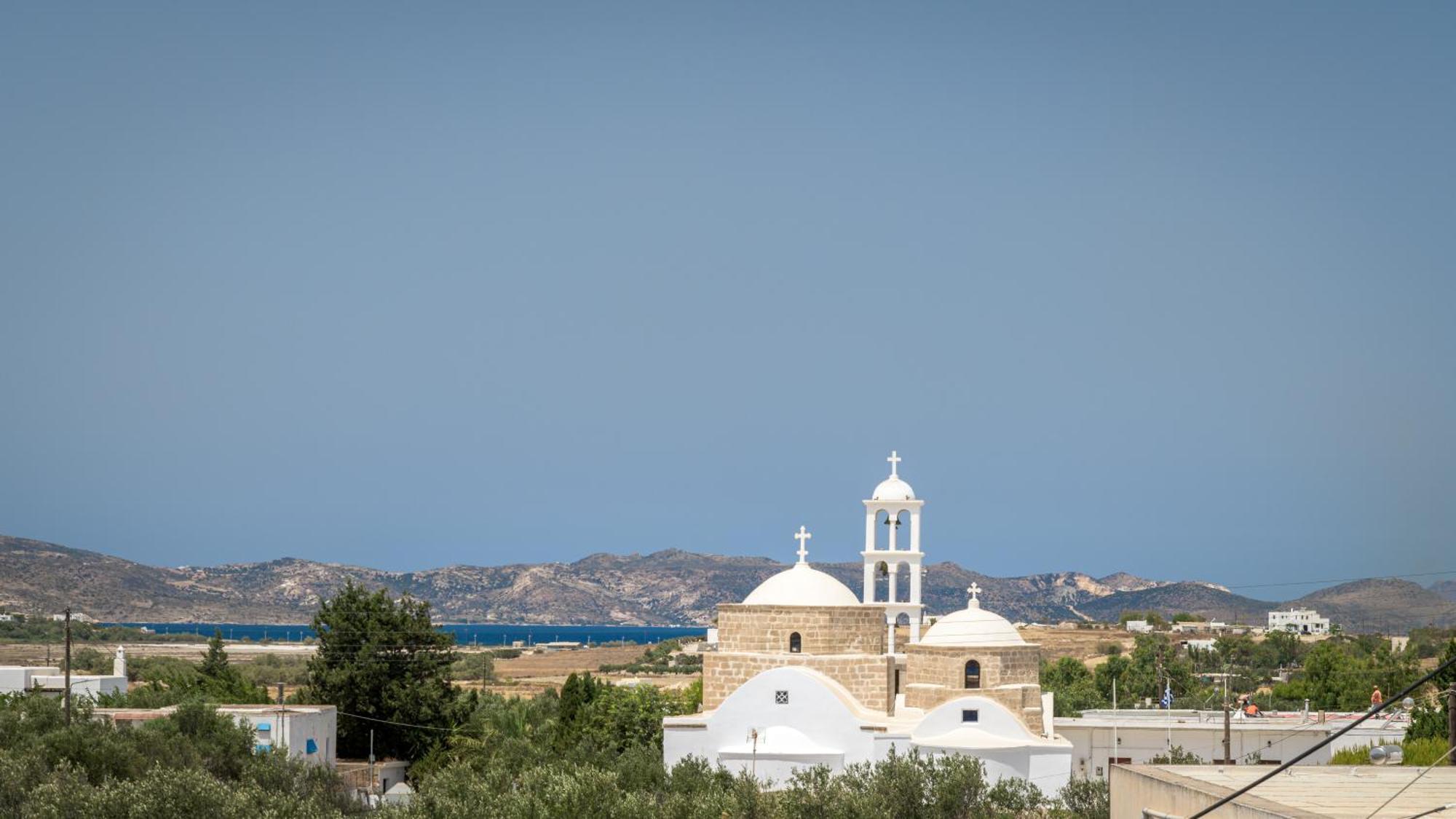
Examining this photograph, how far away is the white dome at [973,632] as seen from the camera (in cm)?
4094

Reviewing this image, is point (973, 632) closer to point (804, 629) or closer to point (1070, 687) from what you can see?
point (804, 629)

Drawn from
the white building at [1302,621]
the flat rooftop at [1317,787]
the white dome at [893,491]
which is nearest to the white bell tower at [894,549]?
the white dome at [893,491]

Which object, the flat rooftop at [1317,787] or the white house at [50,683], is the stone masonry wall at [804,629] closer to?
the flat rooftop at [1317,787]

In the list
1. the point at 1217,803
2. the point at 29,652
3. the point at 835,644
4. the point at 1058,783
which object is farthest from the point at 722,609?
the point at 29,652

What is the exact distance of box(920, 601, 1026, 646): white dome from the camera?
40938mm

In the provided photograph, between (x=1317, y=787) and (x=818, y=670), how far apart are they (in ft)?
71.4

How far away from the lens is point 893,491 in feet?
152

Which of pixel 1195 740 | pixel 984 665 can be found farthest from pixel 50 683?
pixel 1195 740

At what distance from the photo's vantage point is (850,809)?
30625 mm

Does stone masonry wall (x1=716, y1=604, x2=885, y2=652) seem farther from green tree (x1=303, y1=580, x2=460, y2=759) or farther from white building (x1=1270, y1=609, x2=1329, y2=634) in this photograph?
white building (x1=1270, y1=609, x2=1329, y2=634)

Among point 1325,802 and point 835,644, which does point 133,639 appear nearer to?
point 835,644

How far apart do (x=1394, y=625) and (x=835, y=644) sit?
102843 mm

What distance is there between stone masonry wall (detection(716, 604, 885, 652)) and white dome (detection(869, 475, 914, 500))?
4.25 meters

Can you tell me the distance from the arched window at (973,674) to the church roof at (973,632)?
0.48 m
